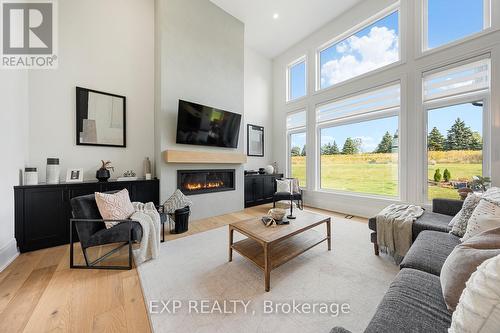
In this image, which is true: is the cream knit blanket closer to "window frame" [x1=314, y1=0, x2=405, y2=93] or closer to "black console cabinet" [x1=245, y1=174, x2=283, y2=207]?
"black console cabinet" [x1=245, y1=174, x2=283, y2=207]

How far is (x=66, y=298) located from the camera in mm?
1688

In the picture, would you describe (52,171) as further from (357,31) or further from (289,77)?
(357,31)

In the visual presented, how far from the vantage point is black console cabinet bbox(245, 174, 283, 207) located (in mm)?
5098

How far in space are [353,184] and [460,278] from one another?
150 inches

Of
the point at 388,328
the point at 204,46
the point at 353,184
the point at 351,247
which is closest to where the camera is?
the point at 388,328

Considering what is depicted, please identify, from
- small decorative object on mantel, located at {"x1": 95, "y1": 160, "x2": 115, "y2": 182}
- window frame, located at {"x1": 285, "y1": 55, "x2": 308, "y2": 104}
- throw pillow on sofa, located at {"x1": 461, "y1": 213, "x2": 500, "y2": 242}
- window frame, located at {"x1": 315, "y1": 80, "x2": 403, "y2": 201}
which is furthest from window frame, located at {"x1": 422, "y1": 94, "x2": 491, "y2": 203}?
small decorative object on mantel, located at {"x1": 95, "y1": 160, "x2": 115, "y2": 182}

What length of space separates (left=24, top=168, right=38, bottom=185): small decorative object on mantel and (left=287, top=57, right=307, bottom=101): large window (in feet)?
18.4

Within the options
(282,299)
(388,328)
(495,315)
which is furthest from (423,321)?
(282,299)

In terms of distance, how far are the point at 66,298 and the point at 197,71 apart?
157 inches

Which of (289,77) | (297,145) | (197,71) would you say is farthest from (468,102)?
(197,71)

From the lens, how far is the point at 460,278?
0.93 metres

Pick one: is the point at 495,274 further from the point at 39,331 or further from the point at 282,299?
the point at 39,331

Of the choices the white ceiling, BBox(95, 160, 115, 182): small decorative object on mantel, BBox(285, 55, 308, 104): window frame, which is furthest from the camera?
BBox(285, 55, 308, 104): window frame

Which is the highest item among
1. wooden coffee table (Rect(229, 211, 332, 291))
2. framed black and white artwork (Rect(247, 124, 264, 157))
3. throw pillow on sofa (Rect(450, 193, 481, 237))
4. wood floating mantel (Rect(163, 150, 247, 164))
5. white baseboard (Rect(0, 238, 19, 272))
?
framed black and white artwork (Rect(247, 124, 264, 157))
